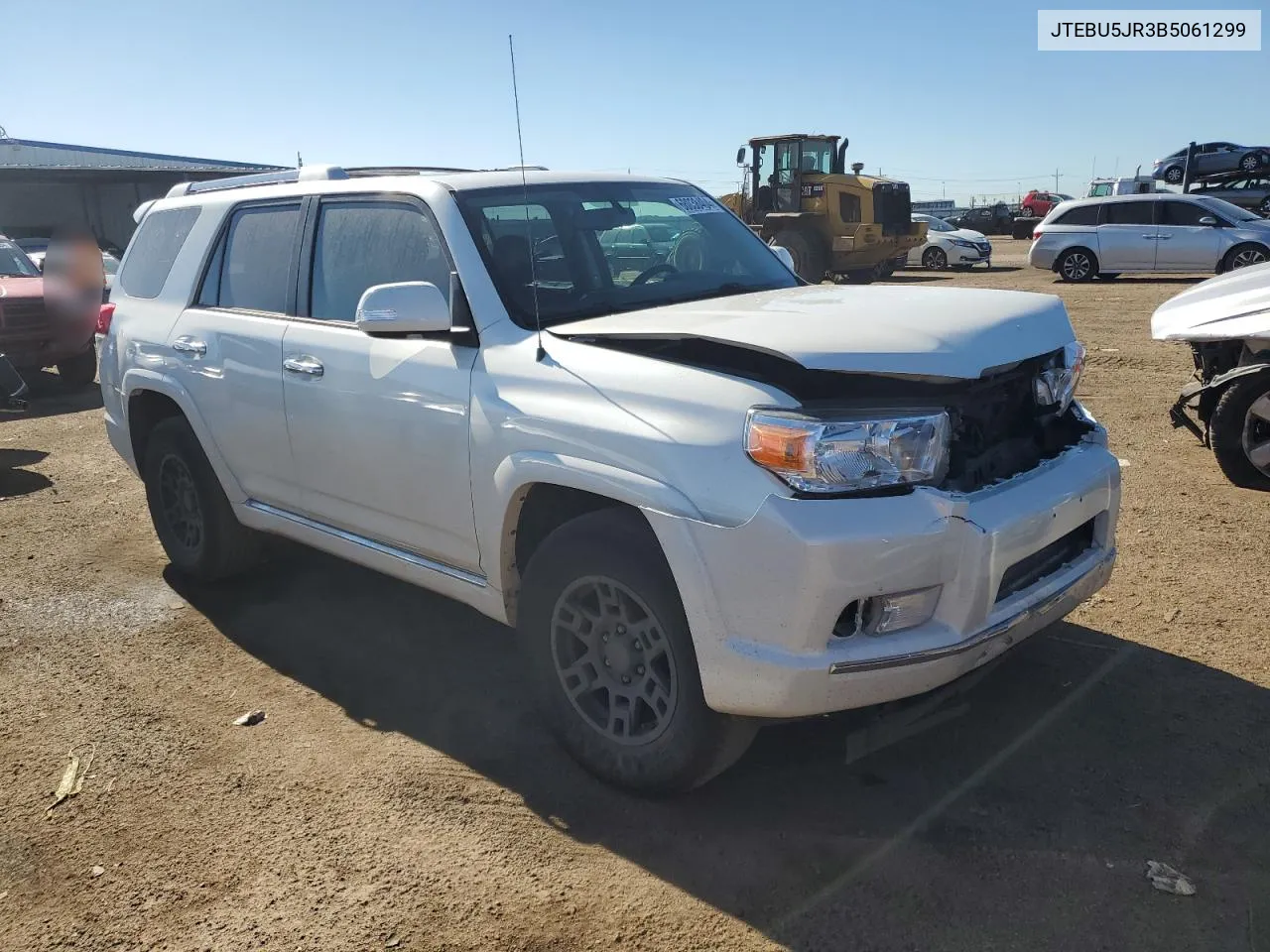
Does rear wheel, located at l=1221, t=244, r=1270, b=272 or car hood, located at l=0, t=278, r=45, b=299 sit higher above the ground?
car hood, located at l=0, t=278, r=45, b=299

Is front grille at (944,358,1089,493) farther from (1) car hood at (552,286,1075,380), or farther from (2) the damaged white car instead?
(2) the damaged white car

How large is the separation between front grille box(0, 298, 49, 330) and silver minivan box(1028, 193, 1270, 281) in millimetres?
17046

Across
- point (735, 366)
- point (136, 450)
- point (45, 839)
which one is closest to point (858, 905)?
point (735, 366)

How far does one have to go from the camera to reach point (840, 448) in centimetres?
272

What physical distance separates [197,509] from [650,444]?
3.16 m

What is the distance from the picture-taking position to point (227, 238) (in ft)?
15.9

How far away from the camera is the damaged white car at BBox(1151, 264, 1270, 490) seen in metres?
6.03

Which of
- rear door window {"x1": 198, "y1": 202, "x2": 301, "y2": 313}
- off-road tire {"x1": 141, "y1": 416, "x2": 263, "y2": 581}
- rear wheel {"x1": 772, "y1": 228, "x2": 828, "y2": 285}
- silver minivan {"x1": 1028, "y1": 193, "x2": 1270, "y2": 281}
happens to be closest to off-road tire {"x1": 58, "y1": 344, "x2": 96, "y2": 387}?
off-road tire {"x1": 141, "y1": 416, "x2": 263, "y2": 581}

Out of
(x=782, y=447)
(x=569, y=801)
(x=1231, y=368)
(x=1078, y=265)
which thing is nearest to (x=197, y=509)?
(x=569, y=801)

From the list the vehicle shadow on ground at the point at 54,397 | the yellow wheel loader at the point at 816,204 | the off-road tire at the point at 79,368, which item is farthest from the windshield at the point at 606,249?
the yellow wheel loader at the point at 816,204

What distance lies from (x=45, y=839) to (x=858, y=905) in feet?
8.19

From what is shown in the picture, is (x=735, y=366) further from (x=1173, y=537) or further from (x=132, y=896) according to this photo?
(x=1173, y=537)

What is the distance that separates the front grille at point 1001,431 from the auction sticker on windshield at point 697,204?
1.75 m

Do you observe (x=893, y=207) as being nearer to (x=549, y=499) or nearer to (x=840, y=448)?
(x=549, y=499)
